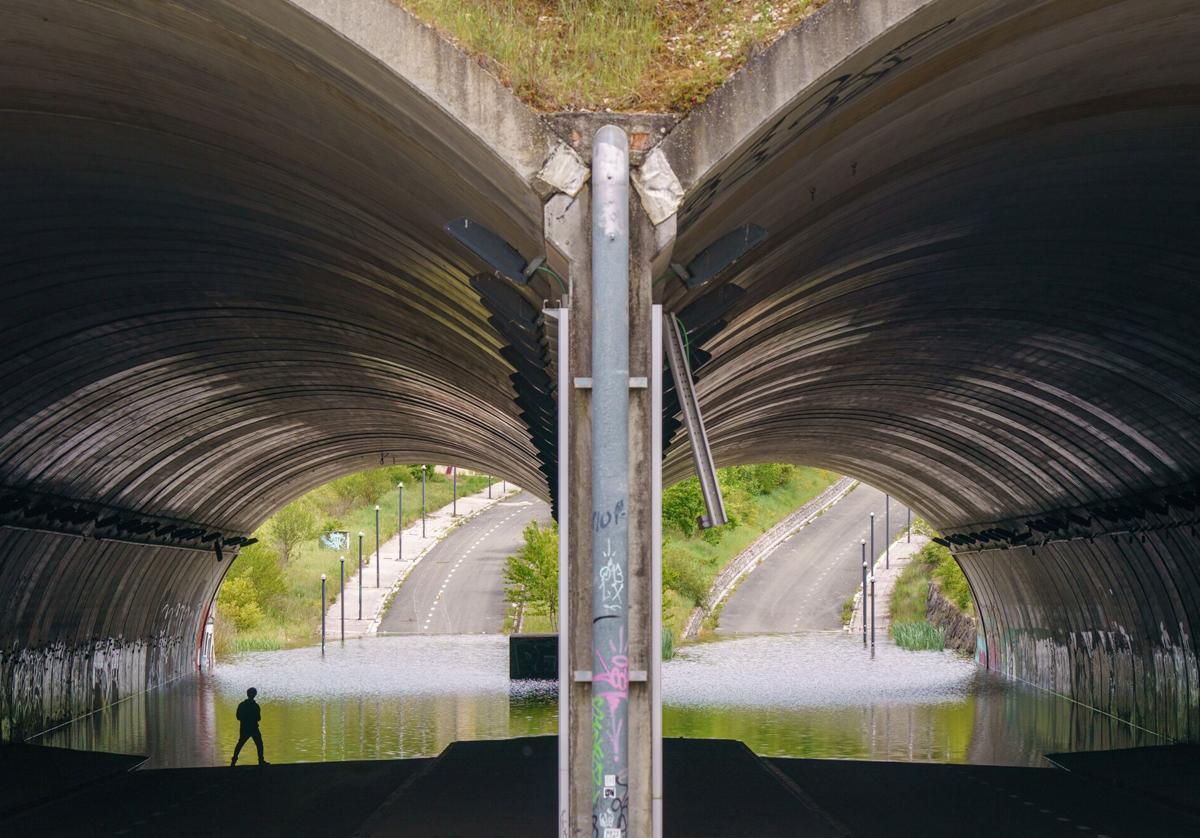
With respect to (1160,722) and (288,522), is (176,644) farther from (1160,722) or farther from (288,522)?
(288,522)

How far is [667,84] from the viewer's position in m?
8.88

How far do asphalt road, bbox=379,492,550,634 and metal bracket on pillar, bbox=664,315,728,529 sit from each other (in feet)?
199

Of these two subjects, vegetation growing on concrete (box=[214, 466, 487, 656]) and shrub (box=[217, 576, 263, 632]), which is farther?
vegetation growing on concrete (box=[214, 466, 487, 656])

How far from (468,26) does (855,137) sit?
109 inches

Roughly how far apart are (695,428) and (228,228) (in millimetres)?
8309

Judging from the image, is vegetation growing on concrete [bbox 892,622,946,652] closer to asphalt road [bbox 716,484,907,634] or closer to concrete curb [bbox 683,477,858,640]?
asphalt road [bbox 716,484,907,634]

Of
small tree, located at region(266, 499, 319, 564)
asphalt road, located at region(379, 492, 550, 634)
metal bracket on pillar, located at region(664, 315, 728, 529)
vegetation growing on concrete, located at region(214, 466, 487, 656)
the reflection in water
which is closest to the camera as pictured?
metal bracket on pillar, located at region(664, 315, 728, 529)

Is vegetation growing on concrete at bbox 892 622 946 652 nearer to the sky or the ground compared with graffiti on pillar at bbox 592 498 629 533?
nearer to the ground

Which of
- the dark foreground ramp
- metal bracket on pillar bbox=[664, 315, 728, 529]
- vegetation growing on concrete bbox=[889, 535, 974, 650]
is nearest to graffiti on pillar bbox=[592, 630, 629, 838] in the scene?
metal bracket on pillar bbox=[664, 315, 728, 529]

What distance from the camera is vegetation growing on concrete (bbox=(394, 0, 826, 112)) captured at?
29.0 ft

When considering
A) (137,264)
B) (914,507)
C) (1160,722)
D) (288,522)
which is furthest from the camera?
(288,522)

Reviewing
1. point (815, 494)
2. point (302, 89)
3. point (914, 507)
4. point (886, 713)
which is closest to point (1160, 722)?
point (886, 713)

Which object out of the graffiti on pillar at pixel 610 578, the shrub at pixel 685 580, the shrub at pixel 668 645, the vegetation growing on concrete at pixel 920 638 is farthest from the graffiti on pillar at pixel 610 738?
the shrub at pixel 685 580

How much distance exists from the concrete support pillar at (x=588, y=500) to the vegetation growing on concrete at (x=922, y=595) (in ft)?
172
